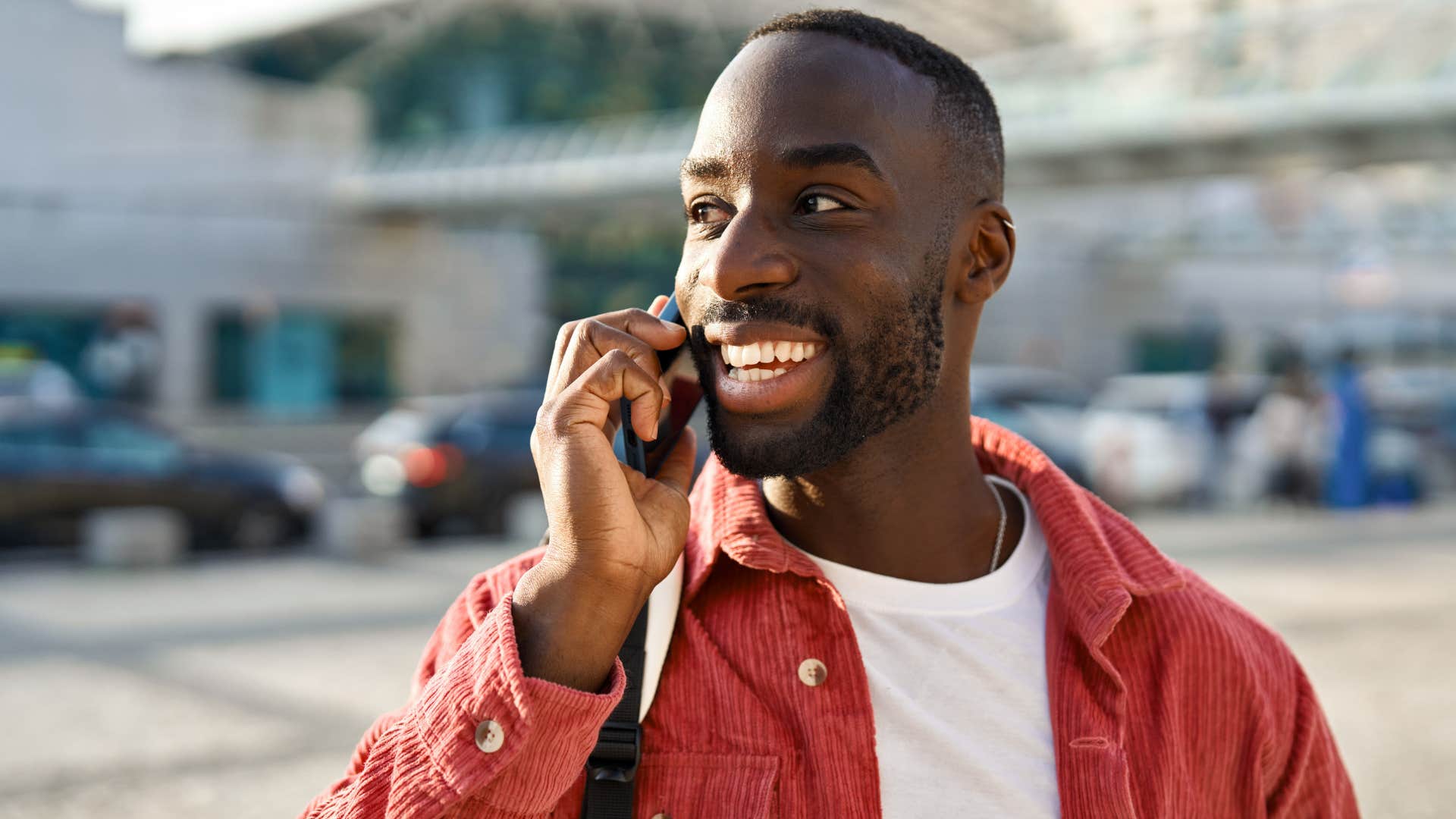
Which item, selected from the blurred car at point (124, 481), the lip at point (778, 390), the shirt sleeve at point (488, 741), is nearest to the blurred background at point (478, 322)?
the blurred car at point (124, 481)

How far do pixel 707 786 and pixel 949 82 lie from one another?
108 centimetres

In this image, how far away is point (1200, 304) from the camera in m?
46.8

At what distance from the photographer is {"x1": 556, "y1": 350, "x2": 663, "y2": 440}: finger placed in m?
1.78

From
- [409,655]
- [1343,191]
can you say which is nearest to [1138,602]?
[409,655]

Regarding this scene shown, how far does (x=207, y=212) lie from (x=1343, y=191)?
37535 millimetres

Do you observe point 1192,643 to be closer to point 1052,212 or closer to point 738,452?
point 738,452

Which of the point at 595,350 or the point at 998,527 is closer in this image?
the point at 595,350

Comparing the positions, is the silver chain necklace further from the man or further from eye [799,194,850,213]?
eye [799,194,850,213]

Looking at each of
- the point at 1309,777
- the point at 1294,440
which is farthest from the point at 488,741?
the point at 1294,440

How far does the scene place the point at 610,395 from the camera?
180 cm

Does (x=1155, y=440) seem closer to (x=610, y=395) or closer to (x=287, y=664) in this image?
(x=287, y=664)

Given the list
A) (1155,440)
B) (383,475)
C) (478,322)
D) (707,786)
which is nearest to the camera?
(707,786)

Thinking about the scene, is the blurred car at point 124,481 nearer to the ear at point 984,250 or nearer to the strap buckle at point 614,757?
the ear at point 984,250

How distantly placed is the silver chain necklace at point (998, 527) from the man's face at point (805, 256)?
316mm
